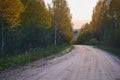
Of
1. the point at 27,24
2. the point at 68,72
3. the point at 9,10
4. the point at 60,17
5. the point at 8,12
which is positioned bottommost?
the point at 68,72

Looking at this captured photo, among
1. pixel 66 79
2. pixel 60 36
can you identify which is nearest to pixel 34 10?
pixel 60 36

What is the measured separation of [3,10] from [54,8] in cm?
2955

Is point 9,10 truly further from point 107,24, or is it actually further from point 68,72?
point 107,24

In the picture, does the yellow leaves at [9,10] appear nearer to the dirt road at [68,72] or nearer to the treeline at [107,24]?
the dirt road at [68,72]

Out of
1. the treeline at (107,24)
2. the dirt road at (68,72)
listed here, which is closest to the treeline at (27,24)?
the treeline at (107,24)

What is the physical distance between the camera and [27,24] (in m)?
40.6

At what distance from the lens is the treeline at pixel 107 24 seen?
45000mm

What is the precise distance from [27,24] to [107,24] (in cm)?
2395

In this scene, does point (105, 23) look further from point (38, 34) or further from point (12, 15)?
point (12, 15)

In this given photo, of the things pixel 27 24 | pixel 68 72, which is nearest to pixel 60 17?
pixel 27 24

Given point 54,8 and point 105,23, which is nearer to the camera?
point 54,8

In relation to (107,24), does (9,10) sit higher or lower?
higher

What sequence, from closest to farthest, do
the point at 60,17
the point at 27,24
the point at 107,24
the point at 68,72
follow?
the point at 68,72, the point at 27,24, the point at 60,17, the point at 107,24

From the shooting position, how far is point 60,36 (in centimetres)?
6222
